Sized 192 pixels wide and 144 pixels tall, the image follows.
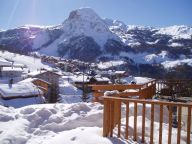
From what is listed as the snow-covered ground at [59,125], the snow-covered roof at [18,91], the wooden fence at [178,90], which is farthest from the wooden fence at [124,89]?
the snow-covered roof at [18,91]

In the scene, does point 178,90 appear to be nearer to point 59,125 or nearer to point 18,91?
point 59,125

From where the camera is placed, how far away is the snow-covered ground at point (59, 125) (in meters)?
8.51

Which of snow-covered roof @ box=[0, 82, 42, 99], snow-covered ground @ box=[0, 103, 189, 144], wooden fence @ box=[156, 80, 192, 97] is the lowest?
snow-covered roof @ box=[0, 82, 42, 99]

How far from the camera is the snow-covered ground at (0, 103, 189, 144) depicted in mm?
8508

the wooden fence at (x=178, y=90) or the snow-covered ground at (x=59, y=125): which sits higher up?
the wooden fence at (x=178, y=90)

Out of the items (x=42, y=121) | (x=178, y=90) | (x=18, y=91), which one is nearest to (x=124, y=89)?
(x=178, y=90)

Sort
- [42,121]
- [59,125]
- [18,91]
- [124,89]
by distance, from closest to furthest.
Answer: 1. [59,125]
2. [42,121]
3. [124,89]
4. [18,91]

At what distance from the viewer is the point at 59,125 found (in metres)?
10.2

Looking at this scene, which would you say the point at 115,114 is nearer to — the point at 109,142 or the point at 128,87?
the point at 109,142

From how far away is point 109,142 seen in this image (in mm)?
7984

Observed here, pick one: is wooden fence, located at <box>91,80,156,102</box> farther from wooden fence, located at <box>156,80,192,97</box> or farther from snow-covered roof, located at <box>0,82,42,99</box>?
snow-covered roof, located at <box>0,82,42,99</box>

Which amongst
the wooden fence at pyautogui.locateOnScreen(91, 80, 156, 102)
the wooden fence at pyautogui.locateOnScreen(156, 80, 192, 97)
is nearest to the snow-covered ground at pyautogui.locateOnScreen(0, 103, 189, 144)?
the wooden fence at pyautogui.locateOnScreen(91, 80, 156, 102)

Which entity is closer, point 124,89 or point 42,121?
point 42,121

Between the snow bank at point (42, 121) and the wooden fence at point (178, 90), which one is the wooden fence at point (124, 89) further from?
the snow bank at point (42, 121)
